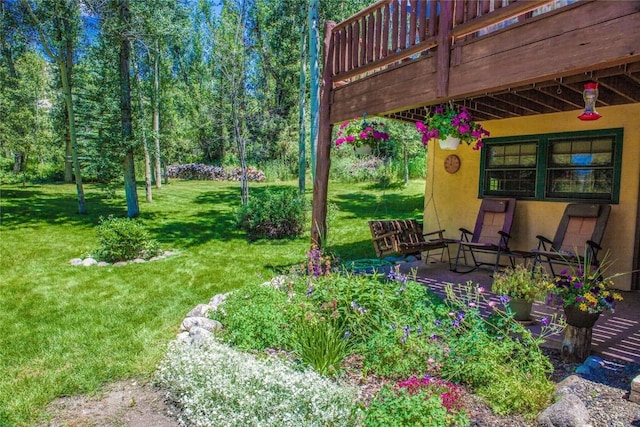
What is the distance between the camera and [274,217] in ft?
27.5

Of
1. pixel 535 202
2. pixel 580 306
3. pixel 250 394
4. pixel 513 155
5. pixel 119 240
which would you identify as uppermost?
pixel 513 155

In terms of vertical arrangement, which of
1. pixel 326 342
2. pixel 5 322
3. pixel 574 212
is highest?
pixel 574 212

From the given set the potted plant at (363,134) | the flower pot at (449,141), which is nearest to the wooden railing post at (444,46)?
the flower pot at (449,141)

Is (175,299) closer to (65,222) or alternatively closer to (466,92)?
(466,92)

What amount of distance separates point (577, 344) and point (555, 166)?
3.16m

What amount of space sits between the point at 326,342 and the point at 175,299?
8.18 ft

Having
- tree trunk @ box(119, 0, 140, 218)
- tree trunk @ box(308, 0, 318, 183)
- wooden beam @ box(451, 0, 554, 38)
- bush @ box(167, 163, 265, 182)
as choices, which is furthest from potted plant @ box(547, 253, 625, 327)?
bush @ box(167, 163, 265, 182)

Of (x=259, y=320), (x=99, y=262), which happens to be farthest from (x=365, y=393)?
(x=99, y=262)

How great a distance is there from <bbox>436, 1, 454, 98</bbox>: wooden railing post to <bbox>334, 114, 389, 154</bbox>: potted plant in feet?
3.76

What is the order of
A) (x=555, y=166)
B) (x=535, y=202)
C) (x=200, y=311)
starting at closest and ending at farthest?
(x=200, y=311)
(x=555, y=166)
(x=535, y=202)

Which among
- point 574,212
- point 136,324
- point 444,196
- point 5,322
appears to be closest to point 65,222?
point 5,322

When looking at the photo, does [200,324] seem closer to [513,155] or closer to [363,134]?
[363,134]

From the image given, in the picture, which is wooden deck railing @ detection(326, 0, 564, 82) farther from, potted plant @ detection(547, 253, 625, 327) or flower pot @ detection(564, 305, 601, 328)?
flower pot @ detection(564, 305, 601, 328)

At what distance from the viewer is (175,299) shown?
4.59 meters
